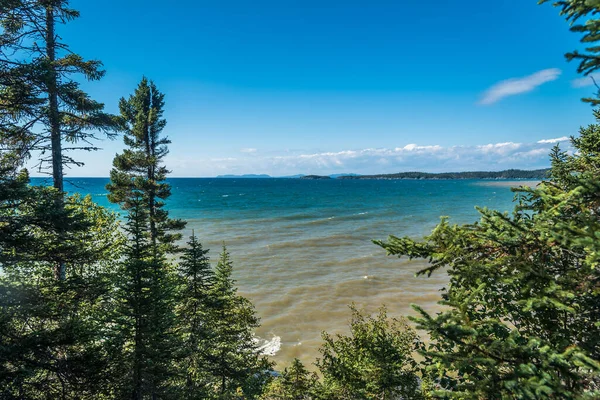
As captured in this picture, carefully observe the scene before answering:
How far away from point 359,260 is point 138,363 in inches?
1037

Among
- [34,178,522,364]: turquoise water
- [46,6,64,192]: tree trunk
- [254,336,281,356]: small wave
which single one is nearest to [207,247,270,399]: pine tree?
[254,336,281,356]: small wave

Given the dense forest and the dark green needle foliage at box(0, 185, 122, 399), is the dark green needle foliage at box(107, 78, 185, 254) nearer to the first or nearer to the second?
the dense forest

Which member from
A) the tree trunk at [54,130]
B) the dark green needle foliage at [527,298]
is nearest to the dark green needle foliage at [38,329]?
the tree trunk at [54,130]

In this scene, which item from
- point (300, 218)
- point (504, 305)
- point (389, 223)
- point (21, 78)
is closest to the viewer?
point (504, 305)

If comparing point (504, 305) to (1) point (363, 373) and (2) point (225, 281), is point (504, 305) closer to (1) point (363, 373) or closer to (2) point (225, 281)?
(1) point (363, 373)

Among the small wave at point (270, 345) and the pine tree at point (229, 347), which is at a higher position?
the pine tree at point (229, 347)

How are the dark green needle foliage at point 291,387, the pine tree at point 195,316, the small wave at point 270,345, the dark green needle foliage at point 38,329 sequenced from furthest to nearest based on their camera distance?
the small wave at point 270,345 < the pine tree at point 195,316 < the dark green needle foliage at point 291,387 < the dark green needle foliage at point 38,329

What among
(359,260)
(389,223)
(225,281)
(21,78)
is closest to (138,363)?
(225,281)

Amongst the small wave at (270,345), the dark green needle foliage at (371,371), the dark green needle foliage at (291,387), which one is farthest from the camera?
the small wave at (270,345)

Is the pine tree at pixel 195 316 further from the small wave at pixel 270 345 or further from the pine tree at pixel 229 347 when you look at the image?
the small wave at pixel 270 345

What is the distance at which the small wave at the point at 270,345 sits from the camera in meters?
16.6

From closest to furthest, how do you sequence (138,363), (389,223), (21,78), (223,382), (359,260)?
(21,78) < (138,363) < (223,382) < (359,260) < (389,223)

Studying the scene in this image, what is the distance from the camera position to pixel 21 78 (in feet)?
21.6

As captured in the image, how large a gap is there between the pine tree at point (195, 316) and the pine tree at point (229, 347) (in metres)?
0.24
